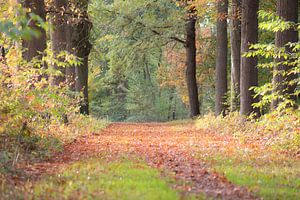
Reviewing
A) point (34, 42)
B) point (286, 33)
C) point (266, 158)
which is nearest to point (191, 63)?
point (286, 33)

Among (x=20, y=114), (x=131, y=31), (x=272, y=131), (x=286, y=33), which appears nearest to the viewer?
(x=20, y=114)

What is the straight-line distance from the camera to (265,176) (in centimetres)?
775

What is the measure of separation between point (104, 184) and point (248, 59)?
39.0 feet

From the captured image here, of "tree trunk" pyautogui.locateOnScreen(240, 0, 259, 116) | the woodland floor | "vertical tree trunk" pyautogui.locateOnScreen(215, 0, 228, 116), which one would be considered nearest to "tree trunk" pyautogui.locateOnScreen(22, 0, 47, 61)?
the woodland floor

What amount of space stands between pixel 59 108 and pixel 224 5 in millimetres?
12545

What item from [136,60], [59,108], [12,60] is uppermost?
[136,60]

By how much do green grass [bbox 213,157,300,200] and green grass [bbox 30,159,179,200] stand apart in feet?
4.29

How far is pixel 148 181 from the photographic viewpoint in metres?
6.71

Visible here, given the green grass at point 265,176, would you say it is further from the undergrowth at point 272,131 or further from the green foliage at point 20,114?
the green foliage at point 20,114

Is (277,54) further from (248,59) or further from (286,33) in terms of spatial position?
(248,59)

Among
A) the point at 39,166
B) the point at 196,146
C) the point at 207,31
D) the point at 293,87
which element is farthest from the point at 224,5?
the point at 207,31

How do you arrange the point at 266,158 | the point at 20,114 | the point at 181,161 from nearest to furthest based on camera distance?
the point at 20,114 → the point at 181,161 → the point at 266,158

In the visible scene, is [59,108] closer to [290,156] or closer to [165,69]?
[290,156]

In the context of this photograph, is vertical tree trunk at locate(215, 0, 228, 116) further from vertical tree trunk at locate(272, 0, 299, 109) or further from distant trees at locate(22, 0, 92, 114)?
vertical tree trunk at locate(272, 0, 299, 109)
